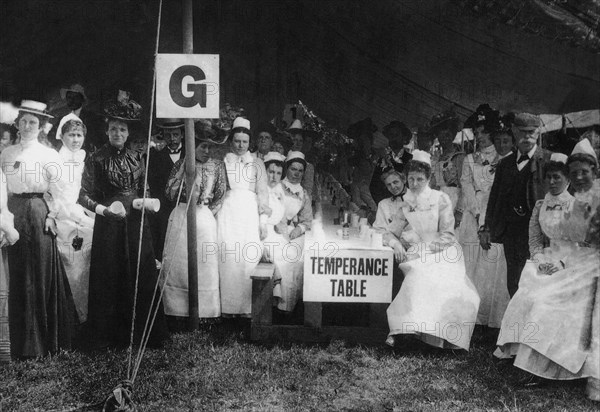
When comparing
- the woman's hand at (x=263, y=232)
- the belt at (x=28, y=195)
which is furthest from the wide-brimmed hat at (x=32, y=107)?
the woman's hand at (x=263, y=232)

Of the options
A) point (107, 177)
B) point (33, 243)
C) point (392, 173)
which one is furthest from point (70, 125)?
point (392, 173)

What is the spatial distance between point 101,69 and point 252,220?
218 centimetres

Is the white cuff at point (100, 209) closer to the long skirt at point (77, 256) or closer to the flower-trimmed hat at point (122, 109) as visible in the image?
the long skirt at point (77, 256)

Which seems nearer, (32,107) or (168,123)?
(32,107)

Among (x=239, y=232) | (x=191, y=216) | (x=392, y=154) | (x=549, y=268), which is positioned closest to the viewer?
(x=549, y=268)

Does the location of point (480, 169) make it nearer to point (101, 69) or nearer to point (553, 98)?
point (553, 98)

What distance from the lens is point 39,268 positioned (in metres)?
5.12

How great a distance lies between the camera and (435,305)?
5.28 meters

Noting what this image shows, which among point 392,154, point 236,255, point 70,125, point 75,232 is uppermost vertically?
point 70,125

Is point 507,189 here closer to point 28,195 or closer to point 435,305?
point 435,305

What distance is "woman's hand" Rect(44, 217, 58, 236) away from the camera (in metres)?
5.16

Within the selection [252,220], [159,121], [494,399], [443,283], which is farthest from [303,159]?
[494,399]

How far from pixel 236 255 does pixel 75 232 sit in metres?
1.54

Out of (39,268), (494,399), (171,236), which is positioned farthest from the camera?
(171,236)
